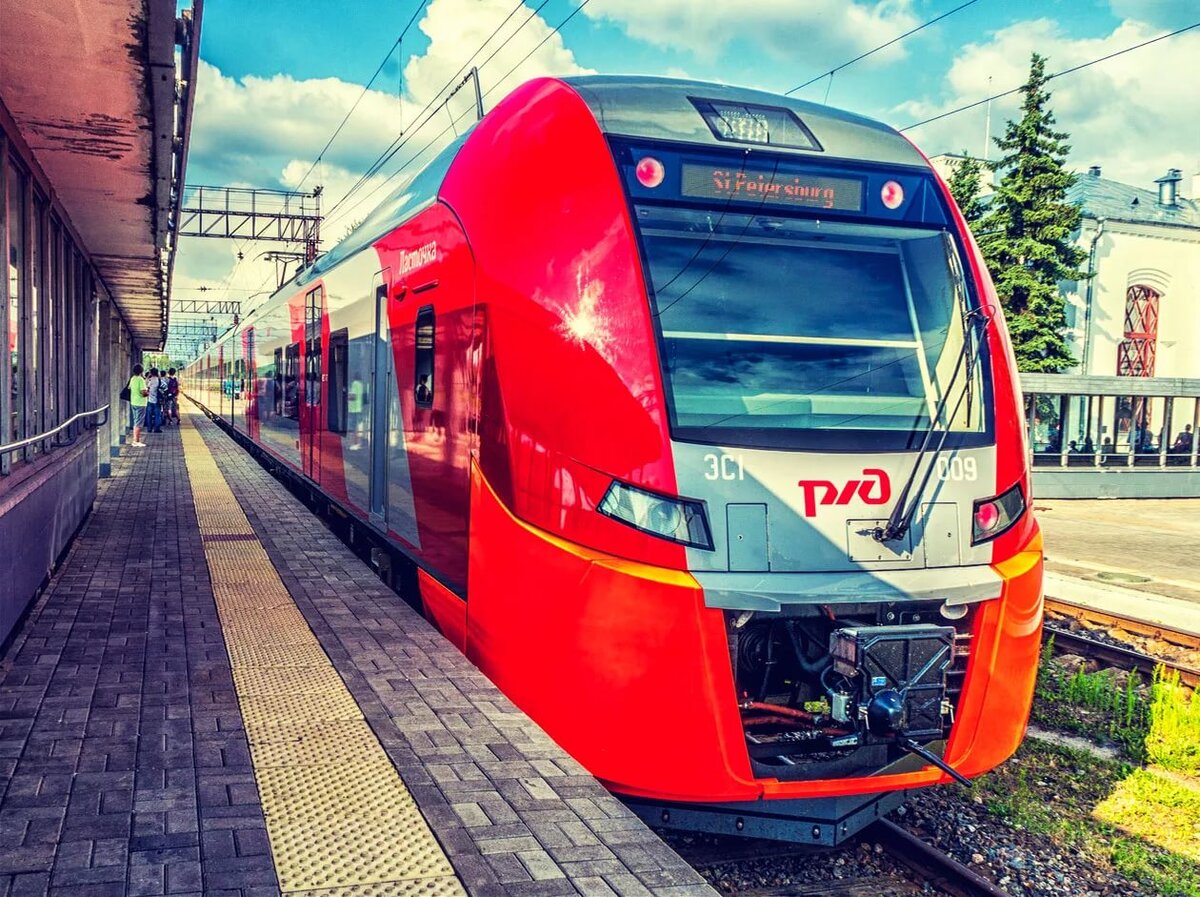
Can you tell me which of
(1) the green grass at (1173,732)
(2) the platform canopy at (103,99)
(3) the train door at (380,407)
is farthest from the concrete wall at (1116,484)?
(2) the platform canopy at (103,99)

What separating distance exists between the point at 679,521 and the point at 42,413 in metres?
6.85

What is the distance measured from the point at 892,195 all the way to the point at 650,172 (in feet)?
3.86

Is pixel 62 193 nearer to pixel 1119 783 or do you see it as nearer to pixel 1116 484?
pixel 1119 783

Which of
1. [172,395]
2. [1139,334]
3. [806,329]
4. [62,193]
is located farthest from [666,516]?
[172,395]

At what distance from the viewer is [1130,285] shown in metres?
33.1

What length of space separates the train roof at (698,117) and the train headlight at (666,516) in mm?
1622

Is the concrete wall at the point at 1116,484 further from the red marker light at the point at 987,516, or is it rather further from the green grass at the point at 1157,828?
the red marker light at the point at 987,516

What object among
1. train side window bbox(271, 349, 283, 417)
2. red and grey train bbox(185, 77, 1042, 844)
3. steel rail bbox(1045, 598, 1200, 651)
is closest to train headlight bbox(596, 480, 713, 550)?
red and grey train bbox(185, 77, 1042, 844)

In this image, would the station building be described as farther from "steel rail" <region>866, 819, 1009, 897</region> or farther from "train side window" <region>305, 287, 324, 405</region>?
"steel rail" <region>866, 819, 1009, 897</region>

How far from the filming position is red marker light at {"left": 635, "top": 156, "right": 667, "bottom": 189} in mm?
4695

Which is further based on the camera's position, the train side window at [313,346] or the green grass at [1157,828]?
the train side window at [313,346]

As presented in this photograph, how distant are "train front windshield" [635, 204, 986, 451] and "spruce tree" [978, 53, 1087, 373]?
82.6ft

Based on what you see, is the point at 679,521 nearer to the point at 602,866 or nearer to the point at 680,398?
the point at 680,398

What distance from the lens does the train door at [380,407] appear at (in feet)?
24.5
